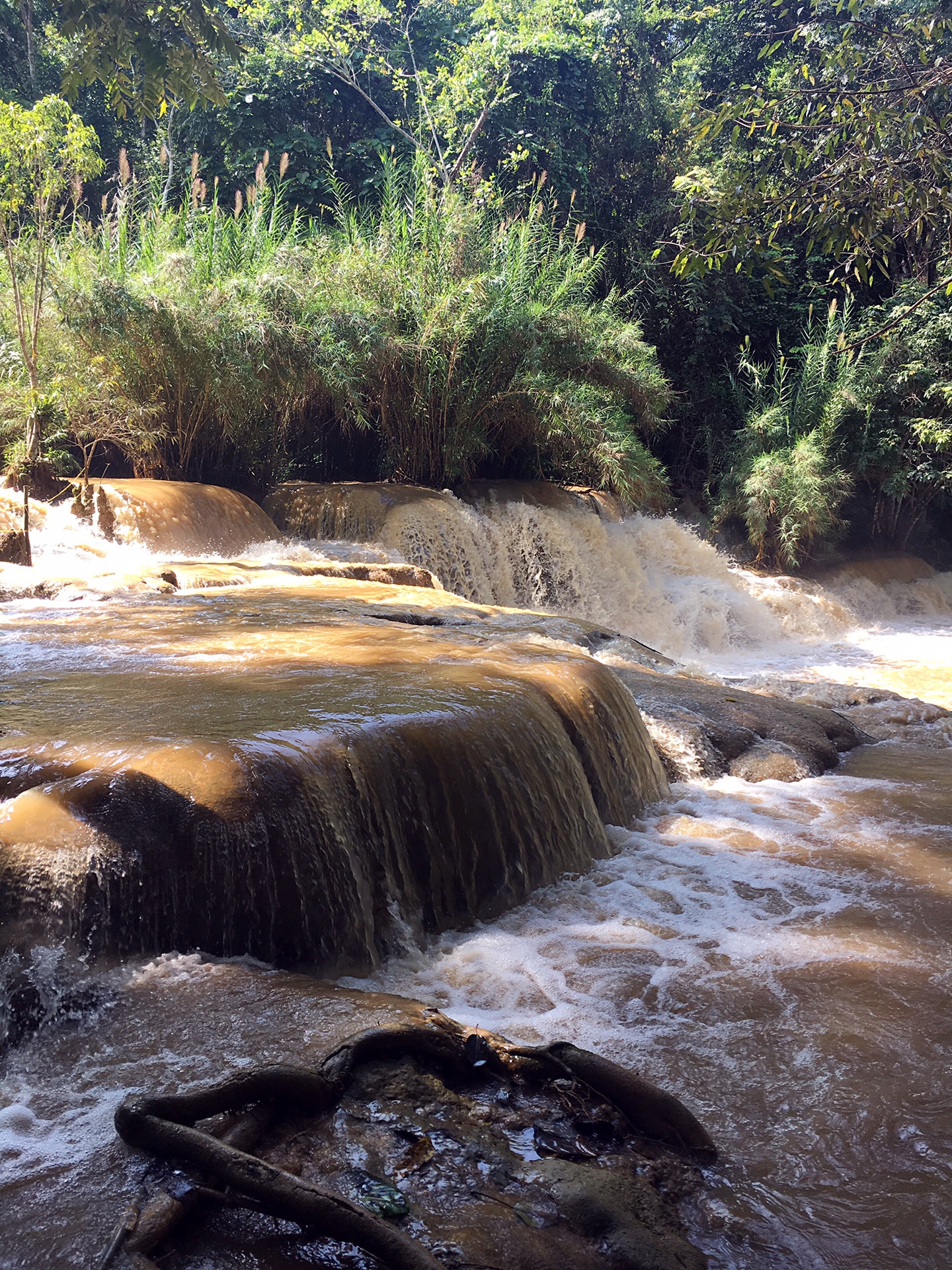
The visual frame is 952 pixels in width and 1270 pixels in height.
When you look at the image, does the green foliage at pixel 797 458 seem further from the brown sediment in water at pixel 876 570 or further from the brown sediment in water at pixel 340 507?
the brown sediment in water at pixel 340 507

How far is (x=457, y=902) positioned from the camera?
11.2ft

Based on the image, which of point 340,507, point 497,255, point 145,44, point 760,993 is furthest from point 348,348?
point 760,993

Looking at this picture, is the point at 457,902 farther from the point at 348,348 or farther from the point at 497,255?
the point at 497,255

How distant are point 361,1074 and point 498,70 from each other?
1863 cm

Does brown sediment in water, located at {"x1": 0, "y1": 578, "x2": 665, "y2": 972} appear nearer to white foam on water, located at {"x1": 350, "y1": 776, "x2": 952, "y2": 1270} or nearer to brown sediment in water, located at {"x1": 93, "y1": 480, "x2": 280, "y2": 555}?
white foam on water, located at {"x1": 350, "y1": 776, "x2": 952, "y2": 1270}

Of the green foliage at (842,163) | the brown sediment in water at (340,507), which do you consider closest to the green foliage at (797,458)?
the brown sediment in water at (340,507)

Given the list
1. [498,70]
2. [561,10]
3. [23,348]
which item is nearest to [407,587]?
[23,348]

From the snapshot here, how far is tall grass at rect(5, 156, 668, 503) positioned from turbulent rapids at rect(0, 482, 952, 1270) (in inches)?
137

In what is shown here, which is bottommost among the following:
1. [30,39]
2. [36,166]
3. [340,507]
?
[340,507]

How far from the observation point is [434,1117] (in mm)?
2039

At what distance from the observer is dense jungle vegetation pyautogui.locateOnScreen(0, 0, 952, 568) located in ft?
15.6

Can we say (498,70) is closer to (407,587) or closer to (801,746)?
(407,587)

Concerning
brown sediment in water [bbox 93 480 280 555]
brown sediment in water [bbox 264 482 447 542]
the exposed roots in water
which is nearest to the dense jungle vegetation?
brown sediment in water [bbox 264 482 447 542]

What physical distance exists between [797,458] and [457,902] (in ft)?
35.9
